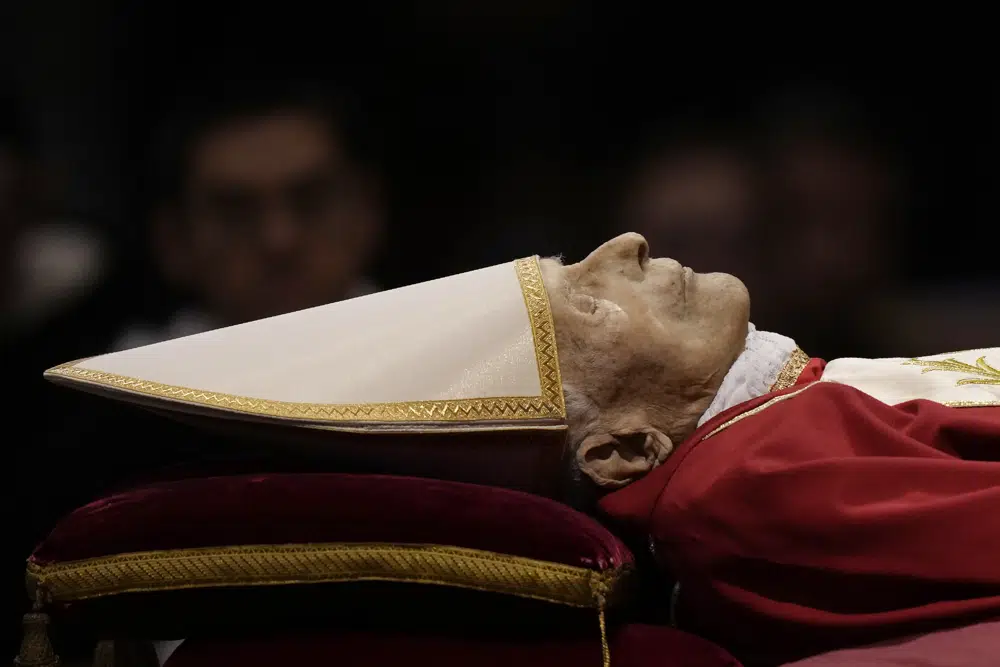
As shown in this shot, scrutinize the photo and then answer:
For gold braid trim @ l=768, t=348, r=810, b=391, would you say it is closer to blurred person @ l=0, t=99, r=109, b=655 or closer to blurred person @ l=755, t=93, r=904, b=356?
blurred person @ l=755, t=93, r=904, b=356

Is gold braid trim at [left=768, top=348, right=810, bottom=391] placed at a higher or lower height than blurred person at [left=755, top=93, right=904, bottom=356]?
lower

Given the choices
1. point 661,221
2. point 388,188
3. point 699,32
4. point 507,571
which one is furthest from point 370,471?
point 699,32

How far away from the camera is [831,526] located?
4.17ft

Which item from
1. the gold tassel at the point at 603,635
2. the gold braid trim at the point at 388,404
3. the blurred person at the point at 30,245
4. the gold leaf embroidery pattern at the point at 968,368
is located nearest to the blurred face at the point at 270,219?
the blurred person at the point at 30,245

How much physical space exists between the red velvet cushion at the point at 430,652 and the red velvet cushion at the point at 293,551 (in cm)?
4

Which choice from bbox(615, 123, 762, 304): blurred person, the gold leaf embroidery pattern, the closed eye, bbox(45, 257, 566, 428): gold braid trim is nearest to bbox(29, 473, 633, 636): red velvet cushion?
bbox(45, 257, 566, 428): gold braid trim

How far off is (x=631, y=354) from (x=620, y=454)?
19cm

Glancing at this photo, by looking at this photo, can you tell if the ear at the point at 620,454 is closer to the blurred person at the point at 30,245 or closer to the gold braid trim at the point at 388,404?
the gold braid trim at the point at 388,404

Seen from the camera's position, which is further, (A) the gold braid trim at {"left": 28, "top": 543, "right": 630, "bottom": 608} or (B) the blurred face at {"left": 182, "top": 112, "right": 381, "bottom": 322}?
(B) the blurred face at {"left": 182, "top": 112, "right": 381, "bottom": 322}

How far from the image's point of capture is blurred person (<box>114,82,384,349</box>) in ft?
6.32

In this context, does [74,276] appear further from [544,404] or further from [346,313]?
[544,404]

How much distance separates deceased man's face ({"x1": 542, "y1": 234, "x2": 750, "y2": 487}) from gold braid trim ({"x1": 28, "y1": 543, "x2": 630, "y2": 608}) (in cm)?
46

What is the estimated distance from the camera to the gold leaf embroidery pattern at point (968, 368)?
65.9 inches

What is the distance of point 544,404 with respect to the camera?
149 centimetres
